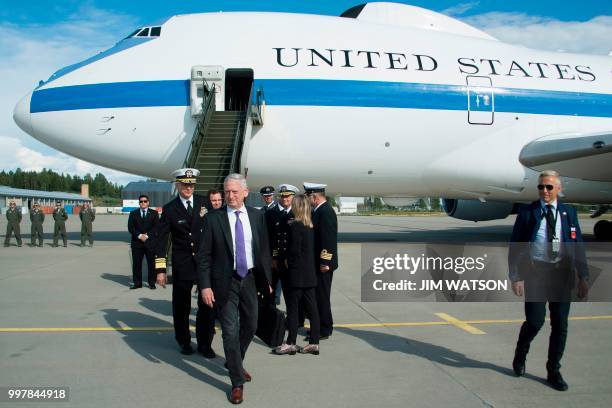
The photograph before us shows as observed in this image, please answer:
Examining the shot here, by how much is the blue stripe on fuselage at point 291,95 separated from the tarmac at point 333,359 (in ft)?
17.0

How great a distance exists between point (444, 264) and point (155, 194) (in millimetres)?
47014

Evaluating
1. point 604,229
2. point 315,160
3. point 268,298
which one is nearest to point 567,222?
point 268,298

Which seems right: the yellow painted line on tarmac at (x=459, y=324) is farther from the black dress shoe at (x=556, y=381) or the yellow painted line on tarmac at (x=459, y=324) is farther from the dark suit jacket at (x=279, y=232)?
the dark suit jacket at (x=279, y=232)

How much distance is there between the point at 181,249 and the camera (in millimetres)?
4531

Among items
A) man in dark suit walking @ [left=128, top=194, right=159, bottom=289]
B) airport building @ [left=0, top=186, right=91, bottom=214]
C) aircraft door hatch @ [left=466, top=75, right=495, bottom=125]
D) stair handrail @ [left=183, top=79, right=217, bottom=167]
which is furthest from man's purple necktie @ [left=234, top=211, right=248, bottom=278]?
airport building @ [left=0, top=186, right=91, bottom=214]

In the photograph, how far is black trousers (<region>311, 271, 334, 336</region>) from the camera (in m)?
4.91

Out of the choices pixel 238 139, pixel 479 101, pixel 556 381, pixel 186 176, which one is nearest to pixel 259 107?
pixel 238 139

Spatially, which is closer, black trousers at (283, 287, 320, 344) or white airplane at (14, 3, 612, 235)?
black trousers at (283, 287, 320, 344)

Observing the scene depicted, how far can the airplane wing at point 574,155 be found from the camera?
1043 centimetres

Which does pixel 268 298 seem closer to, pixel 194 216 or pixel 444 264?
pixel 194 216

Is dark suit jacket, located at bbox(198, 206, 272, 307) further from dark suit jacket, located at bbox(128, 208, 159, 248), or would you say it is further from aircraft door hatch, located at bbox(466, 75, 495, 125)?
aircraft door hatch, located at bbox(466, 75, 495, 125)

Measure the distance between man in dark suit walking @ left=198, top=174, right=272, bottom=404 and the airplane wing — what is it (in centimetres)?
960

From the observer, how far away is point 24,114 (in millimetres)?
10867

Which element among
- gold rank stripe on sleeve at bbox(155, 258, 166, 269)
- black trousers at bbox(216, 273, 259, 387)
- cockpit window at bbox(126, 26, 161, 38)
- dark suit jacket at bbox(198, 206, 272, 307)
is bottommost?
black trousers at bbox(216, 273, 259, 387)
